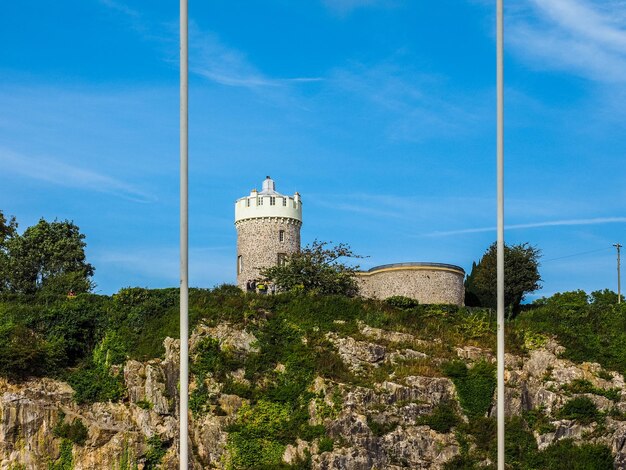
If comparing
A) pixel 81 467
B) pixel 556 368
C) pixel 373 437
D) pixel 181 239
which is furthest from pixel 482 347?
pixel 181 239

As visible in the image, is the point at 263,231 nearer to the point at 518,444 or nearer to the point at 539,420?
the point at 539,420

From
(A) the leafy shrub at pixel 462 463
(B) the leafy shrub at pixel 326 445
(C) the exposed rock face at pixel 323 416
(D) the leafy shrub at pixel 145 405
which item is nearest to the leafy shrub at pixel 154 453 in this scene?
(C) the exposed rock face at pixel 323 416

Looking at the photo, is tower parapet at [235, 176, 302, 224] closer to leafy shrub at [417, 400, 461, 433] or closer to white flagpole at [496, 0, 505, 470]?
leafy shrub at [417, 400, 461, 433]

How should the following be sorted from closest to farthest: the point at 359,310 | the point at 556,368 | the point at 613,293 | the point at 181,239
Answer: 1. the point at 181,239
2. the point at 556,368
3. the point at 359,310
4. the point at 613,293

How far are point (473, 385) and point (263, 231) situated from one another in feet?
83.7

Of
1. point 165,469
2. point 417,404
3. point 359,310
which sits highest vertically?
point 359,310

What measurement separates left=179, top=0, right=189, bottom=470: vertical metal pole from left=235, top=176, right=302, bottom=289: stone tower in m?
45.6

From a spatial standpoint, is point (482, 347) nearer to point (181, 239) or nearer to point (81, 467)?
point (81, 467)

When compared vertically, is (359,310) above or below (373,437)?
above

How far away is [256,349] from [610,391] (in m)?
17.2

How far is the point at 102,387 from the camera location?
168 ft

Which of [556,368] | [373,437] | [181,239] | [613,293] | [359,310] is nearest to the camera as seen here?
[181,239]

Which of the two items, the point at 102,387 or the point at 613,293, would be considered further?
the point at 613,293

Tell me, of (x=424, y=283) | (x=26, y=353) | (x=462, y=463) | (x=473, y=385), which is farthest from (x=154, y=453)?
(x=424, y=283)
